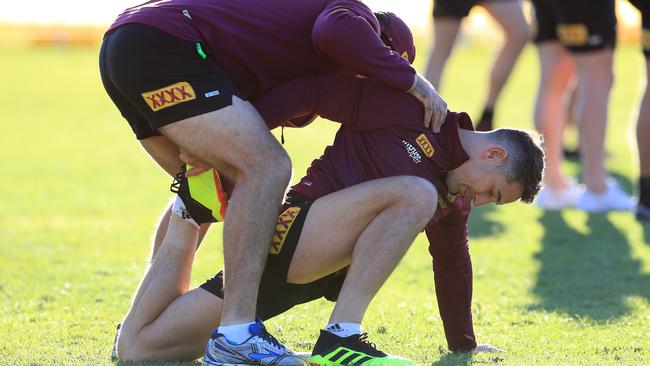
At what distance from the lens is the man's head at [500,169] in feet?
13.5

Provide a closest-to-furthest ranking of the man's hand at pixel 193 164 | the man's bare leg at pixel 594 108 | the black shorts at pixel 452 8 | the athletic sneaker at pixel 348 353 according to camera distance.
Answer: the athletic sneaker at pixel 348 353, the man's hand at pixel 193 164, the man's bare leg at pixel 594 108, the black shorts at pixel 452 8

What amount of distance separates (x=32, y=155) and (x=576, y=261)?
700 centimetres

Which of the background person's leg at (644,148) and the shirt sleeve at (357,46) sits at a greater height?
the shirt sleeve at (357,46)

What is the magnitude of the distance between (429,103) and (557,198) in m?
4.25

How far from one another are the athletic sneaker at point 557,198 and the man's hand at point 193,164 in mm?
4362

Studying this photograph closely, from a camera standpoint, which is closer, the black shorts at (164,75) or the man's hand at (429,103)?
the black shorts at (164,75)

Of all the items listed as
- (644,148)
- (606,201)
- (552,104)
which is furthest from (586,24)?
(606,201)

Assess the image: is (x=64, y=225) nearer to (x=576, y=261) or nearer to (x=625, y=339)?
(x=576, y=261)

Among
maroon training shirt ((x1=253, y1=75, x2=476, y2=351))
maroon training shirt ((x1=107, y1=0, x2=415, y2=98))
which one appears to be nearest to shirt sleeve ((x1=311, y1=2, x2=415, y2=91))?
maroon training shirt ((x1=107, y1=0, x2=415, y2=98))

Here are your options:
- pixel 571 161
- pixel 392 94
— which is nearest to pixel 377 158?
pixel 392 94

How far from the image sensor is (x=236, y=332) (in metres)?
3.89

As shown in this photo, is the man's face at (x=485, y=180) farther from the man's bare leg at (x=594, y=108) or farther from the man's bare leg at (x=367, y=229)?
the man's bare leg at (x=594, y=108)

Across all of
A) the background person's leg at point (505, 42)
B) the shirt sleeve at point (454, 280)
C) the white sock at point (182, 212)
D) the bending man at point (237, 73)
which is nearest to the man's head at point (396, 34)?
the bending man at point (237, 73)

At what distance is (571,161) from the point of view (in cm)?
1029
